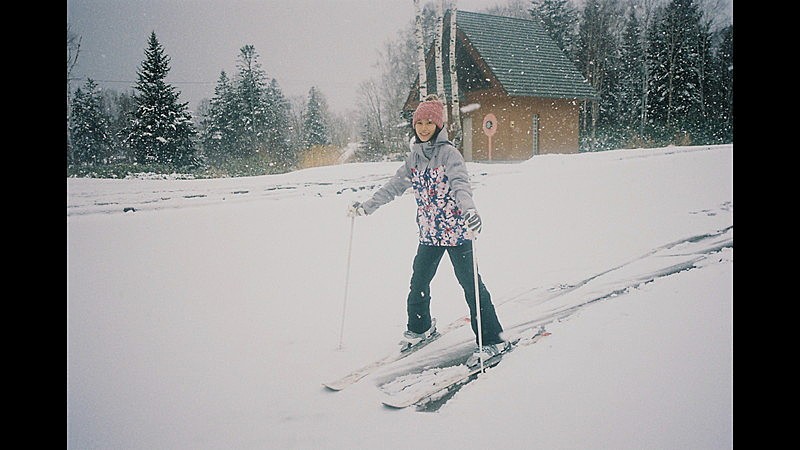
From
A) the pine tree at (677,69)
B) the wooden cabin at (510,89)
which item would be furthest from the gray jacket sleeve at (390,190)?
the pine tree at (677,69)

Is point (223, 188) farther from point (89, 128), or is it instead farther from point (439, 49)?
point (439, 49)

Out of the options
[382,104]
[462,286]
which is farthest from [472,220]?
[382,104]

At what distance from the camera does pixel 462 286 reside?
Result: 7.28ft

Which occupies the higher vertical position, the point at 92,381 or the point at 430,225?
the point at 430,225

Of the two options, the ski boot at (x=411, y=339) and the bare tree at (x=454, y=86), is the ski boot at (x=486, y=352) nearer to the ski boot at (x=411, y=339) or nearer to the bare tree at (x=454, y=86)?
the ski boot at (x=411, y=339)

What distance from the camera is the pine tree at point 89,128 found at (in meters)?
2.68

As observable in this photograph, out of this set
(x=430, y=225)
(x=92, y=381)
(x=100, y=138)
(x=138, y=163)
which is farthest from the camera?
(x=138, y=163)

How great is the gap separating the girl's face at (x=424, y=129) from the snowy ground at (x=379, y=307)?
0.80 meters

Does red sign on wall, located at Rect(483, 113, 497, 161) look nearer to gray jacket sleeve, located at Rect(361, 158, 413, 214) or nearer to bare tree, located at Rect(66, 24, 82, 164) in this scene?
gray jacket sleeve, located at Rect(361, 158, 413, 214)

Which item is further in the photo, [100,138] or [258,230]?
[258,230]
